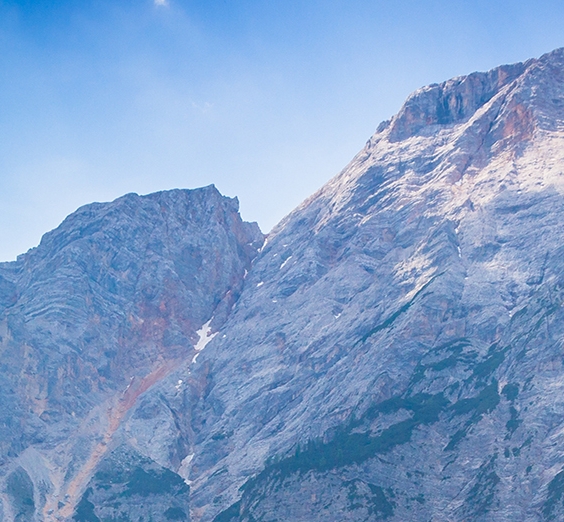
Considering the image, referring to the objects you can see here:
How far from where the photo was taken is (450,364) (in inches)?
5920

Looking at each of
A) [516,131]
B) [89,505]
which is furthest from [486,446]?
[516,131]

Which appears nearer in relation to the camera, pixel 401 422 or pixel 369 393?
pixel 401 422

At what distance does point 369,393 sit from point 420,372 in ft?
29.5

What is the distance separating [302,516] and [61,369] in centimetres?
7429

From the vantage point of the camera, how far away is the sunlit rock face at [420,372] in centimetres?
13325

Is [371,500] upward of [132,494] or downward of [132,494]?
downward

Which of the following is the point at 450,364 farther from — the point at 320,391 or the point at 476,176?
the point at 476,176

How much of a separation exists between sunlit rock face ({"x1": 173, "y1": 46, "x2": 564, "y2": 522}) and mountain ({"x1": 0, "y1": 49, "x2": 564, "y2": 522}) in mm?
325

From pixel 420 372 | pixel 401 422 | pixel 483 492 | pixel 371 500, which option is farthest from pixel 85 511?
pixel 483 492

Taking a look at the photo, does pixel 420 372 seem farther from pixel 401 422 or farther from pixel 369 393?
pixel 401 422

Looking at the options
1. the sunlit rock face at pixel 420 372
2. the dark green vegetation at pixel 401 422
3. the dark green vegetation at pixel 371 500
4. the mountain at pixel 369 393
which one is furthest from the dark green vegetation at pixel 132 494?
the dark green vegetation at pixel 371 500

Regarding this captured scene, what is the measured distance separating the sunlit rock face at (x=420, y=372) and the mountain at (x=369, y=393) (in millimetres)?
325

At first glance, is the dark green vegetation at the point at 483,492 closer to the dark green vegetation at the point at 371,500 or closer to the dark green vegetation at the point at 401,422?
the dark green vegetation at the point at 401,422

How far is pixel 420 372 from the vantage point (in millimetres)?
152000
